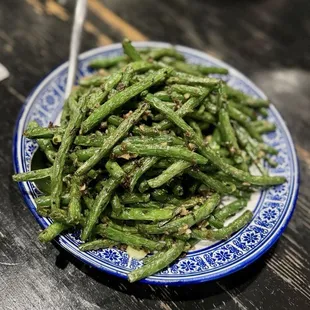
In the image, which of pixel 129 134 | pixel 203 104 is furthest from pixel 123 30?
pixel 129 134

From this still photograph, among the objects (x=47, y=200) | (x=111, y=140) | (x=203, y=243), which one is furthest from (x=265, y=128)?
(x=47, y=200)

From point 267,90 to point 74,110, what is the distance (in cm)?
215

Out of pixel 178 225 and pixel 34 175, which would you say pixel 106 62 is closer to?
pixel 34 175

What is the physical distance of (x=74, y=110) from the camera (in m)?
2.53

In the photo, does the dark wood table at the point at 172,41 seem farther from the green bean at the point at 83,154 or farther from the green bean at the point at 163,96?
the green bean at the point at 163,96

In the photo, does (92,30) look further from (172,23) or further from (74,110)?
(74,110)

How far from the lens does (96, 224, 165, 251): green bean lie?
2.33 m

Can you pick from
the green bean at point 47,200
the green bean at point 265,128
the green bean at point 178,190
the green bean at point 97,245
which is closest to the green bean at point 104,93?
the green bean at point 47,200

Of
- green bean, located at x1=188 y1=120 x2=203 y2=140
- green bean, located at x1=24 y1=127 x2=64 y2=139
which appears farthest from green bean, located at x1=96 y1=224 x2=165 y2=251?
green bean, located at x1=188 y1=120 x2=203 y2=140

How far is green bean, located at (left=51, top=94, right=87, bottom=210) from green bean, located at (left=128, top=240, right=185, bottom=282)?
0.55 m

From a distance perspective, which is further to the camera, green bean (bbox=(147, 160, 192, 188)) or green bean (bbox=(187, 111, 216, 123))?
green bean (bbox=(187, 111, 216, 123))

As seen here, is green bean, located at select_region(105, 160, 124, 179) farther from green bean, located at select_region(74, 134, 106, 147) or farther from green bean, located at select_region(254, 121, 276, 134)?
green bean, located at select_region(254, 121, 276, 134)

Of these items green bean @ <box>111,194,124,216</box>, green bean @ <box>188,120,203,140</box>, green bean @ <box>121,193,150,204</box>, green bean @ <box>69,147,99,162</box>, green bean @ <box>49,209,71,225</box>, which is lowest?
green bean @ <box>49,209,71,225</box>

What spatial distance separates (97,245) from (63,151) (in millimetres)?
544
